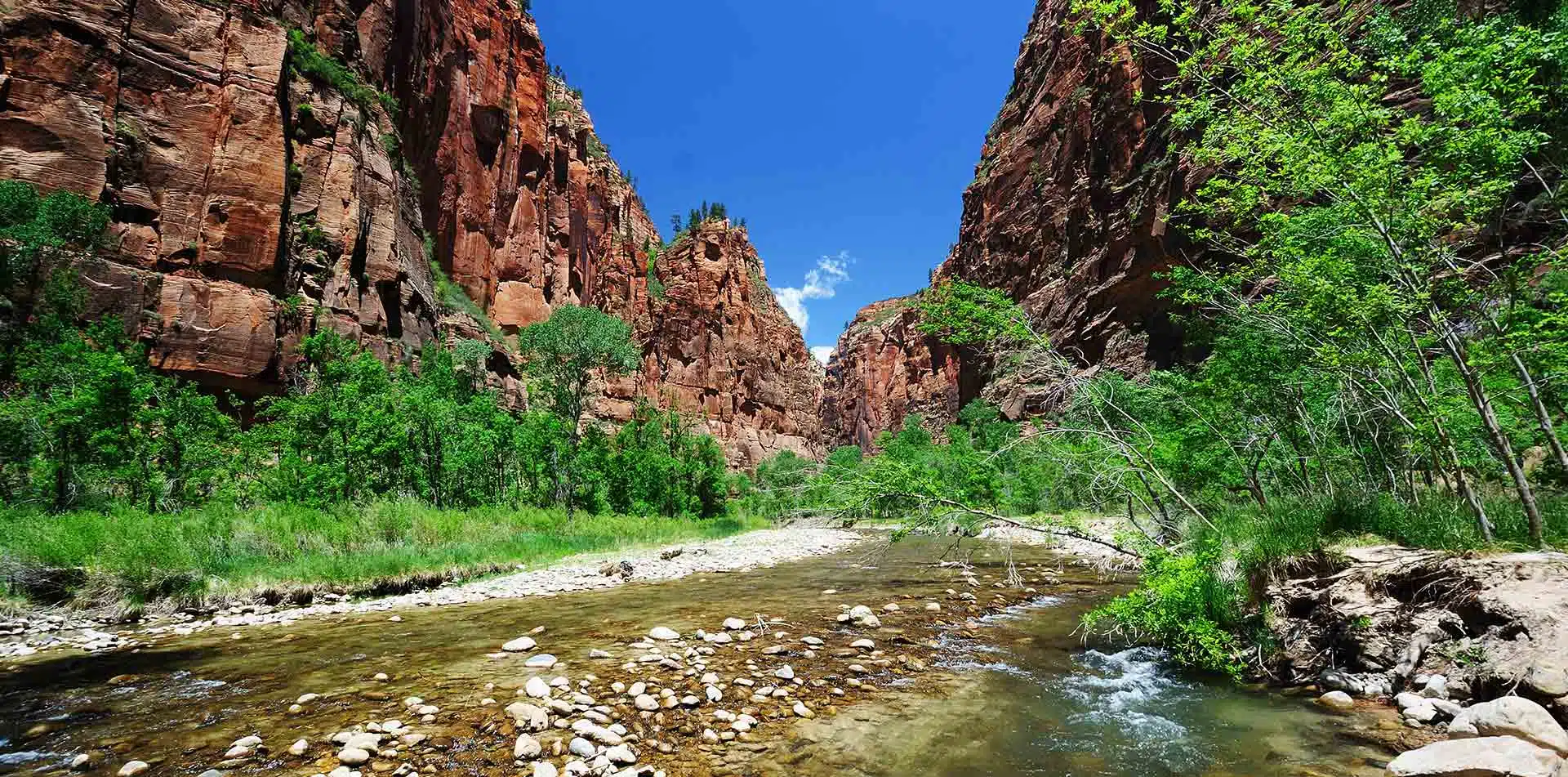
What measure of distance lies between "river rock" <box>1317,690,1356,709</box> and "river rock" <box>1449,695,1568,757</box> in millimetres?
1411

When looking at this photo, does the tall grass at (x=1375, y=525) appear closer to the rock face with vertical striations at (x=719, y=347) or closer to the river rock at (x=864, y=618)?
the river rock at (x=864, y=618)

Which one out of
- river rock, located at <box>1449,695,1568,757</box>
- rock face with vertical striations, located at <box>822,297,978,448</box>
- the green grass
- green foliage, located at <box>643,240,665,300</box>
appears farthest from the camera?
rock face with vertical striations, located at <box>822,297,978,448</box>

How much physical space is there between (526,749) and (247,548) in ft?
47.3

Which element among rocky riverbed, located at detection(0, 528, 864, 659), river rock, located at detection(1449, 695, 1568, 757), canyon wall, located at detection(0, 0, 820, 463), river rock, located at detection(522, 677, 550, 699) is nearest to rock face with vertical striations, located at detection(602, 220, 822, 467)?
canyon wall, located at detection(0, 0, 820, 463)

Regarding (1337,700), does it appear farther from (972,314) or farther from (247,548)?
(247,548)

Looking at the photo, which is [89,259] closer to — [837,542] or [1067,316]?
[837,542]

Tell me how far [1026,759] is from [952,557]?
649 inches

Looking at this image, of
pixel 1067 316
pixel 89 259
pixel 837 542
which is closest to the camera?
pixel 89 259

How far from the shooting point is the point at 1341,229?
712cm

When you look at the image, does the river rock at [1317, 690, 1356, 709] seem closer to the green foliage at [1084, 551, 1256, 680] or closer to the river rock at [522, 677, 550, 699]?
the green foliage at [1084, 551, 1256, 680]

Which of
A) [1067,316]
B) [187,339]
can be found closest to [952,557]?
[187,339]

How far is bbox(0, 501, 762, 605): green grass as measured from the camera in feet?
38.2

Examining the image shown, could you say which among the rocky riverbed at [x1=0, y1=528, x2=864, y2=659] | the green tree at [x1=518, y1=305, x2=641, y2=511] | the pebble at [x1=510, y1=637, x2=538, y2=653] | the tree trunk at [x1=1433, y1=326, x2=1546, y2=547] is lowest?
the rocky riverbed at [x1=0, y1=528, x2=864, y2=659]

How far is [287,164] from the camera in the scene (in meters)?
33.0
